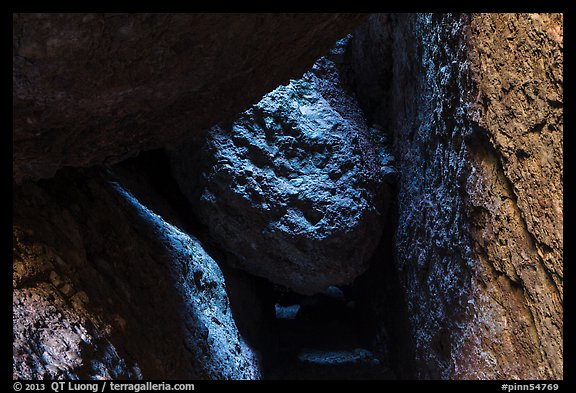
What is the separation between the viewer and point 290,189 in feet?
7.93

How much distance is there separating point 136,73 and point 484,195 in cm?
108

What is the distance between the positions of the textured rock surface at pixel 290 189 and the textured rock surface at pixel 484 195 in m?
0.24

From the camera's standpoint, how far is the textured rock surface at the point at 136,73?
3.07 ft

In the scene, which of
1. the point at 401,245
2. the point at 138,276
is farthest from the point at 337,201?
the point at 138,276

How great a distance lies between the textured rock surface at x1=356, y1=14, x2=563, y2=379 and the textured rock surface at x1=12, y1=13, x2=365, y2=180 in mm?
481

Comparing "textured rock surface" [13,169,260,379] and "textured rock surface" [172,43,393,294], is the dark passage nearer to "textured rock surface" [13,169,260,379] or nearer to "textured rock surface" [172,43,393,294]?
"textured rock surface" [172,43,393,294]

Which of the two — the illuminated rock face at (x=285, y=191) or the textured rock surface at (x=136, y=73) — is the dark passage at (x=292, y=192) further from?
the textured rock surface at (x=136, y=73)

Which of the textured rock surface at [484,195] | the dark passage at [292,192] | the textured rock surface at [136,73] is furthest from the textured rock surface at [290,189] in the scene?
the textured rock surface at [136,73]

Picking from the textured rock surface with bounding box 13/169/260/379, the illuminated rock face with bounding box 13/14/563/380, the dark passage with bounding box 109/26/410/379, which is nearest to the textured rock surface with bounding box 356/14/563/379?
the illuminated rock face with bounding box 13/14/563/380

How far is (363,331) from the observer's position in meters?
3.24

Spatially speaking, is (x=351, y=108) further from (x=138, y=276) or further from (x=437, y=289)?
(x=138, y=276)

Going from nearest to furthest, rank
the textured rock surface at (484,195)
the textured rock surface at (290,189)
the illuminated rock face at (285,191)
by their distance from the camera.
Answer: the illuminated rock face at (285,191) < the textured rock surface at (484,195) < the textured rock surface at (290,189)

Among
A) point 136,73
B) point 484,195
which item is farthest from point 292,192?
point 136,73
